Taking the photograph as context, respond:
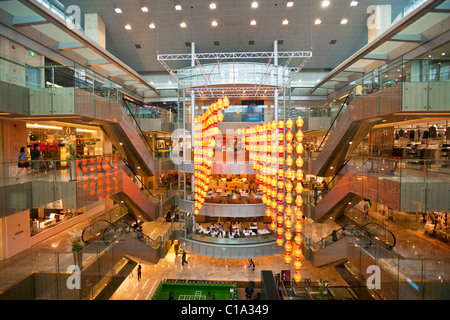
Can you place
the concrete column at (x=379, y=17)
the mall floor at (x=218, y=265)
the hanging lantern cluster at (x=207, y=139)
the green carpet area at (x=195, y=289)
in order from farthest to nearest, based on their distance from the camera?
1. the concrete column at (x=379, y=17)
2. the green carpet area at (x=195, y=289)
3. the mall floor at (x=218, y=265)
4. the hanging lantern cluster at (x=207, y=139)

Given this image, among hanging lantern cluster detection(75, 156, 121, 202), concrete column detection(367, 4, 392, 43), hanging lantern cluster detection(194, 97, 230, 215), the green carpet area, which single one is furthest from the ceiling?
the green carpet area

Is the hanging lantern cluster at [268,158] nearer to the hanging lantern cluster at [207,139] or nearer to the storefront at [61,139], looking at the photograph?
the hanging lantern cluster at [207,139]

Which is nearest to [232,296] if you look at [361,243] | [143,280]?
[143,280]

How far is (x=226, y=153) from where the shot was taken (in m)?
15.2

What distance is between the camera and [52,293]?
7.09 m

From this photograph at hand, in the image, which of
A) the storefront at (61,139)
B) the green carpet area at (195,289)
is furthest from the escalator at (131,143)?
the green carpet area at (195,289)

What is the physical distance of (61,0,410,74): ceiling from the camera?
13.9 meters

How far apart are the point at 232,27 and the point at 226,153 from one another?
841 cm

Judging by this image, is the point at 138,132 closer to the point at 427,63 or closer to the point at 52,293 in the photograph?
the point at 52,293

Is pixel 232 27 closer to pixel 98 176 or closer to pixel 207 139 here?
pixel 207 139

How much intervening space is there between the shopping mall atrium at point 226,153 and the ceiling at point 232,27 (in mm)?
94

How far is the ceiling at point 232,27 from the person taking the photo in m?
13.9

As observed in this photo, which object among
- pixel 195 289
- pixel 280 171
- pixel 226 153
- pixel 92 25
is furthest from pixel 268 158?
pixel 92 25
